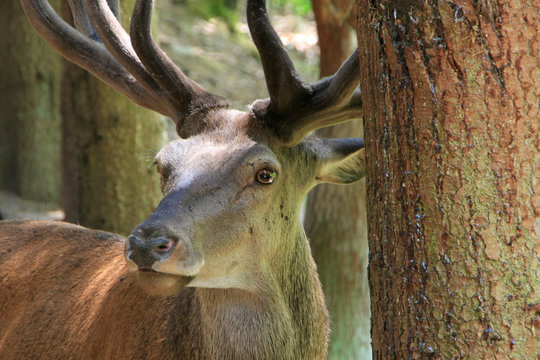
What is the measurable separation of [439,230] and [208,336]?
170cm

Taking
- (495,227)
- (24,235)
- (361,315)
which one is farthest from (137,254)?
(361,315)

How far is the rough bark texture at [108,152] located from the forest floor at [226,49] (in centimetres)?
608

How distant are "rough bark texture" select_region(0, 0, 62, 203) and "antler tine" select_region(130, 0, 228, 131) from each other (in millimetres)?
5645

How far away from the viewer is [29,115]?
9617 mm

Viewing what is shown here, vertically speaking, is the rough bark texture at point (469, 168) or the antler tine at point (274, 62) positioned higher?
the antler tine at point (274, 62)

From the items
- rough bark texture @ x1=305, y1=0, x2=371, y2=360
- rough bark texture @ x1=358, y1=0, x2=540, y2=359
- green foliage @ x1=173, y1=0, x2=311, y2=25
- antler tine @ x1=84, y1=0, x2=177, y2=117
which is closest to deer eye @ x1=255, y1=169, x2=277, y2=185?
antler tine @ x1=84, y1=0, x2=177, y2=117

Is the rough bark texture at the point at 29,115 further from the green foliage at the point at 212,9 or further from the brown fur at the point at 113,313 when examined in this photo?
the green foliage at the point at 212,9

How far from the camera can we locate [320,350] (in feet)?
13.8

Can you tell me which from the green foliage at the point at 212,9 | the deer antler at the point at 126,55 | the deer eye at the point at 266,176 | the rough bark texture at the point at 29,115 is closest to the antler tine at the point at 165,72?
the deer antler at the point at 126,55

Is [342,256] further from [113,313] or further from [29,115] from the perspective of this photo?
[29,115]

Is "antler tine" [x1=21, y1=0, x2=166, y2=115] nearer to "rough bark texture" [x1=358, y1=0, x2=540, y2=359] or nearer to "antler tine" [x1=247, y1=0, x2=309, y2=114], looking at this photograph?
"antler tine" [x1=247, y1=0, x2=309, y2=114]

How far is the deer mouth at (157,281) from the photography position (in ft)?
10.9

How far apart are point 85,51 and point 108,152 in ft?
7.82

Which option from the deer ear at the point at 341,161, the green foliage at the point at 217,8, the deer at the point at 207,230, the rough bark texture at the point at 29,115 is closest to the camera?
the deer at the point at 207,230
